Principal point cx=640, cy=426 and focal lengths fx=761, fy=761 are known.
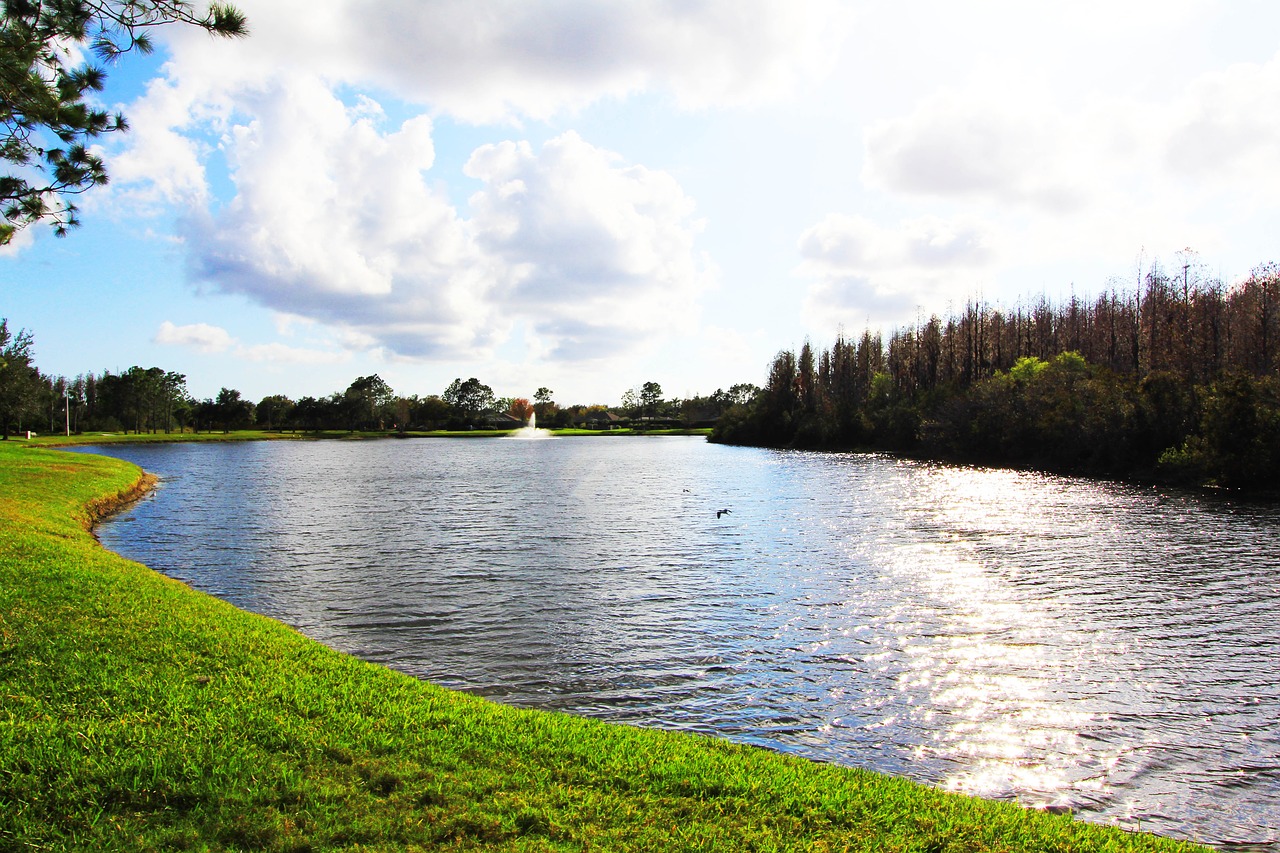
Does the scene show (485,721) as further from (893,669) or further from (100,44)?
A: (100,44)

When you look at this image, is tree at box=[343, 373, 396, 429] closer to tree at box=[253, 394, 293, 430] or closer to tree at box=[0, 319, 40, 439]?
tree at box=[253, 394, 293, 430]

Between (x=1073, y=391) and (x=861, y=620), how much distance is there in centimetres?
4902

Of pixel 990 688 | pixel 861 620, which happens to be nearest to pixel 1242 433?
pixel 861 620

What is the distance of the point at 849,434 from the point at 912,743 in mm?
86684

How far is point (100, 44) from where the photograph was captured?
35.4ft

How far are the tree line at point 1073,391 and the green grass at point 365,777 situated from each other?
132 feet

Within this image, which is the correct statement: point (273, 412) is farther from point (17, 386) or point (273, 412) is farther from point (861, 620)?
point (861, 620)

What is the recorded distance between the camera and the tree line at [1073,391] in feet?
Result: 131

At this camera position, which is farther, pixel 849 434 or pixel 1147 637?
pixel 849 434

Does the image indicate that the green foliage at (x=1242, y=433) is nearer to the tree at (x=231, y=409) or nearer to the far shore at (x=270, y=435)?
the far shore at (x=270, y=435)

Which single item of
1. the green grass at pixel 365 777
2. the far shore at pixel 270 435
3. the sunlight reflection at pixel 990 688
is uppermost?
the far shore at pixel 270 435

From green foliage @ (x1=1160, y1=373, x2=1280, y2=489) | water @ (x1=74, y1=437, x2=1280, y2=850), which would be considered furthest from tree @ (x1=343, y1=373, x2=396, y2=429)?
green foliage @ (x1=1160, y1=373, x2=1280, y2=489)

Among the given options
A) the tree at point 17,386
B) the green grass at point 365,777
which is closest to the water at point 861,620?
the green grass at point 365,777

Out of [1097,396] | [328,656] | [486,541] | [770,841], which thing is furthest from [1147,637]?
[1097,396]
